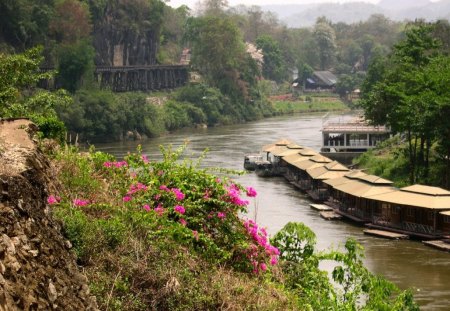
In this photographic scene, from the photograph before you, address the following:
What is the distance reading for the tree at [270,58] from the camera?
145 metres

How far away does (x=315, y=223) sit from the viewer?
4034cm

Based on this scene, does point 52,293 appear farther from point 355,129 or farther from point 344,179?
point 355,129

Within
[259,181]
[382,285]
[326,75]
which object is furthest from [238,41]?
[382,285]

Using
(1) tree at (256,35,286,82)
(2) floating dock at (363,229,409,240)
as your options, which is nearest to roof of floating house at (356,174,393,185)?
(2) floating dock at (363,229,409,240)

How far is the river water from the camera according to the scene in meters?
29.4

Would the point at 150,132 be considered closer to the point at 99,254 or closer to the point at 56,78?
the point at 56,78

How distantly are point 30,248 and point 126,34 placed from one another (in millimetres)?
104985

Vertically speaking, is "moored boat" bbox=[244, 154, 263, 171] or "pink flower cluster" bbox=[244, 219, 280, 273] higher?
"pink flower cluster" bbox=[244, 219, 280, 273]

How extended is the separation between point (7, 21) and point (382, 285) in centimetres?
7777

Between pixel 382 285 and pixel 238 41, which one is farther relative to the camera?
pixel 238 41

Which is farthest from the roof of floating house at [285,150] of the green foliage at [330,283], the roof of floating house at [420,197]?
the green foliage at [330,283]

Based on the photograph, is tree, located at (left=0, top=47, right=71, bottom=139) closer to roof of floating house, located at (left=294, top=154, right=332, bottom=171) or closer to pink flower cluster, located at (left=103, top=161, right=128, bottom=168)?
pink flower cluster, located at (left=103, top=161, right=128, bottom=168)

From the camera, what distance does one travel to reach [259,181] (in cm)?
5606

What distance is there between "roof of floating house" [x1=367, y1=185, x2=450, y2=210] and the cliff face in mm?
72808
